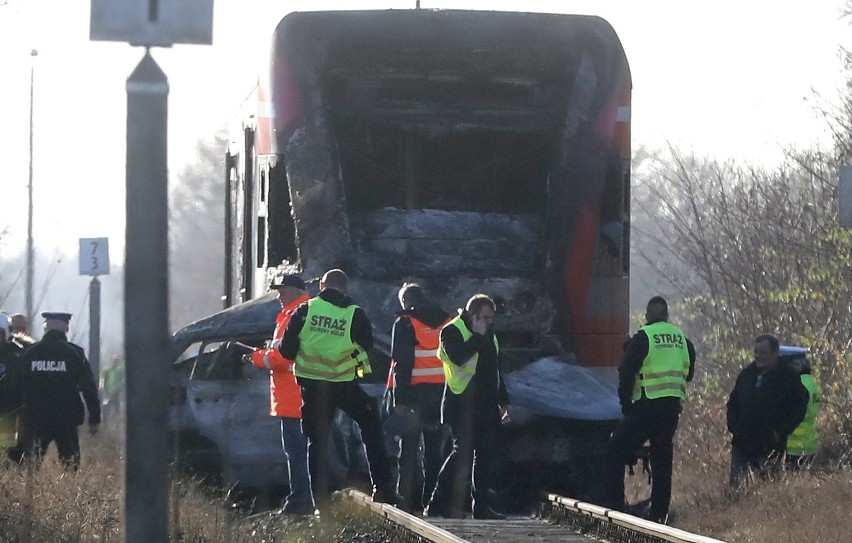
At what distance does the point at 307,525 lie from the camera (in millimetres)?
10062

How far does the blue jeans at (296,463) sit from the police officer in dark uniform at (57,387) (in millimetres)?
2825

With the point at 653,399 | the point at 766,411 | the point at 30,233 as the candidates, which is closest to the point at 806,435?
the point at 766,411

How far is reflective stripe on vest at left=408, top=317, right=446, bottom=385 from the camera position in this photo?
11141 mm

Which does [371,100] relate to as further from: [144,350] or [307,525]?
[144,350]

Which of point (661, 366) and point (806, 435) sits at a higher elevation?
point (661, 366)

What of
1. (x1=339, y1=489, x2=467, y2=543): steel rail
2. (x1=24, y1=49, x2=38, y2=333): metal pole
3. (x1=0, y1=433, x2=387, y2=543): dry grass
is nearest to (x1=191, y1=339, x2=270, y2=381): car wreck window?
(x1=0, y1=433, x2=387, y2=543): dry grass

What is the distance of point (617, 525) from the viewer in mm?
9719

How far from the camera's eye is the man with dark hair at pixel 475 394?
10609 millimetres

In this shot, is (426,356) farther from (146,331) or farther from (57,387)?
(146,331)

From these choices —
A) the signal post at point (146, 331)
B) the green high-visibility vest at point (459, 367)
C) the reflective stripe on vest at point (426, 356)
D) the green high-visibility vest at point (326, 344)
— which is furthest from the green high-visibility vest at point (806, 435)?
the signal post at point (146, 331)

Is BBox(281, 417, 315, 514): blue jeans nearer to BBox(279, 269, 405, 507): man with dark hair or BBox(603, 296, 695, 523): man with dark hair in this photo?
BBox(279, 269, 405, 507): man with dark hair

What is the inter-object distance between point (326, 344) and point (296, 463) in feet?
2.99

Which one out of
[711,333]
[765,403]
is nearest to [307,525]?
[765,403]

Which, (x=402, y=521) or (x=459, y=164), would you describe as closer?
(x=402, y=521)
